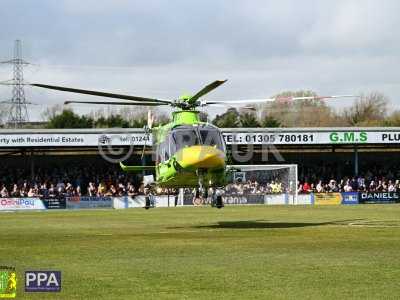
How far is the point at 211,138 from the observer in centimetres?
2992

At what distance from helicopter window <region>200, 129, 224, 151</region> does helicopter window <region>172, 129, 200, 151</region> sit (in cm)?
25

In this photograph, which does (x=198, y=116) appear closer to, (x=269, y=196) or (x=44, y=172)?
(x=269, y=196)

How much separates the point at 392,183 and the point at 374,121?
56763 millimetres

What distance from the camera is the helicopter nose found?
94.7 feet

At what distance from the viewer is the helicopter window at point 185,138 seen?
29.8m

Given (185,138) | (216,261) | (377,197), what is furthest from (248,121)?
(216,261)

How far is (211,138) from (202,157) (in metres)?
1.31

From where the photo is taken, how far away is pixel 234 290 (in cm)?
1398
